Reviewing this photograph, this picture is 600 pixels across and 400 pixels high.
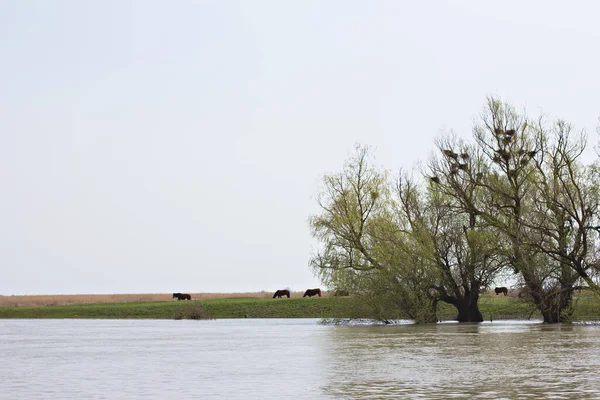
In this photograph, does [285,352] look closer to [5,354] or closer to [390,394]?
[5,354]

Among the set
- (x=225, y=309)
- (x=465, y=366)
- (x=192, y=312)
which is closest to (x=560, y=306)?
(x=192, y=312)

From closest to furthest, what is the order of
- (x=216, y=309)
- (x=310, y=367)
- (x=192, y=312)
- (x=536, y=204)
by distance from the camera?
(x=310, y=367) → (x=536, y=204) → (x=192, y=312) → (x=216, y=309)

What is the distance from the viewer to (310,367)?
79.4 feet

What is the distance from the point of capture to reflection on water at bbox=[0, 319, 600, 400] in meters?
18.3

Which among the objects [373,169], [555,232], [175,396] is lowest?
[175,396]

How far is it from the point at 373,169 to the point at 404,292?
418 inches

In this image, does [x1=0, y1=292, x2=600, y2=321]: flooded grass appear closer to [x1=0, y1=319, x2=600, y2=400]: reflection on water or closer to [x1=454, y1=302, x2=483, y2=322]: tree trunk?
[x1=454, y1=302, x2=483, y2=322]: tree trunk

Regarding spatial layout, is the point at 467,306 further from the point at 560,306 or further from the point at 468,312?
the point at 560,306

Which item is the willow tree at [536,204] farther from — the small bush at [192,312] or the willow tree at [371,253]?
the small bush at [192,312]

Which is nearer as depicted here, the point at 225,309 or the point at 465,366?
the point at 465,366

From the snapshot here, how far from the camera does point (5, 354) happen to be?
102ft

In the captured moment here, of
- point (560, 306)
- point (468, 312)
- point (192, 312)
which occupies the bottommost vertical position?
point (468, 312)

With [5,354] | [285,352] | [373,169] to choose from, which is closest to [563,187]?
[373,169]

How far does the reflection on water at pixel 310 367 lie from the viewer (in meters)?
18.3
